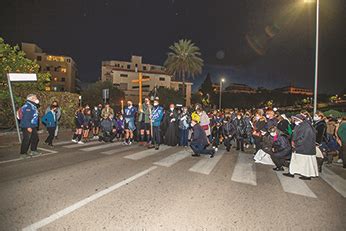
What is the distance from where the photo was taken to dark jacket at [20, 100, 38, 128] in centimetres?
838

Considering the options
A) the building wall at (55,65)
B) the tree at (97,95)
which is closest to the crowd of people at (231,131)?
the tree at (97,95)

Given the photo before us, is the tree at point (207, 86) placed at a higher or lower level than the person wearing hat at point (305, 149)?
higher

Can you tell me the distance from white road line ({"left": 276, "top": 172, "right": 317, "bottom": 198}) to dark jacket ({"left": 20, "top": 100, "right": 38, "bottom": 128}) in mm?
8241

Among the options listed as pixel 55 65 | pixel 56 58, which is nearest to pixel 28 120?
pixel 55 65

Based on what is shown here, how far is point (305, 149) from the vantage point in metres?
6.92

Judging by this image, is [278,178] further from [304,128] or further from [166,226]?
[166,226]

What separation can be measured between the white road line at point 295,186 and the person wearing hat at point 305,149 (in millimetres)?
330

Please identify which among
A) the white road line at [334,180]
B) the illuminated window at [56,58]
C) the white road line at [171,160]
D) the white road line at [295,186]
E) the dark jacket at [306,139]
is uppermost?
the illuminated window at [56,58]

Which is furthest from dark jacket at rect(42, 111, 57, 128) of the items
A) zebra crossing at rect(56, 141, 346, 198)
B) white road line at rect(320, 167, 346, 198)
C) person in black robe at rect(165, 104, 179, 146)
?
white road line at rect(320, 167, 346, 198)

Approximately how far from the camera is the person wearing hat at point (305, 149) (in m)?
6.88

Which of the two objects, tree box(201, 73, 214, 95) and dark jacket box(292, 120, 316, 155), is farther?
tree box(201, 73, 214, 95)

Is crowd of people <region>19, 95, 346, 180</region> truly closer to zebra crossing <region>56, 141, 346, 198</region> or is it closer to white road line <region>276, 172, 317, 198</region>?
white road line <region>276, 172, 317, 198</region>

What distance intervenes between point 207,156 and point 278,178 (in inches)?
142

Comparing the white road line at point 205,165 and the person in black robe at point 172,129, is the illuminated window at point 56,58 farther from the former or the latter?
the white road line at point 205,165
